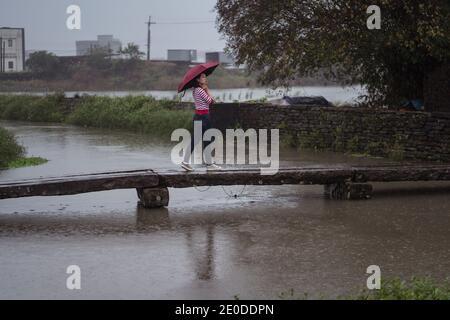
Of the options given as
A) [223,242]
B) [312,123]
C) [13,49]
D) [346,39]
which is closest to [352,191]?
[223,242]

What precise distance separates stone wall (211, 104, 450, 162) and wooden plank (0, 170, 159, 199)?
8.74 m

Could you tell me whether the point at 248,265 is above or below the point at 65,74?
below

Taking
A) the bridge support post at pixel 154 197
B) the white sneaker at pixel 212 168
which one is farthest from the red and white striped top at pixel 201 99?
the bridge support post at pixel 154 197

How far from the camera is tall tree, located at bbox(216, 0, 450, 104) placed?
20.3 metres

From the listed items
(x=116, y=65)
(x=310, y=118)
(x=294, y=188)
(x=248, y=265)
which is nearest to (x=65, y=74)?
(x=116, y=65)

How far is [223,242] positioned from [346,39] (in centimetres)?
1185

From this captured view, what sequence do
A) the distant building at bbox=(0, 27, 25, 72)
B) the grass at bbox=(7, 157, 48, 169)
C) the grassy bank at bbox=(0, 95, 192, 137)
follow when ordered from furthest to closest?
the distant building at bbox=(0, 27, 25, 72)
the grassy bank at bbox=(0, 95, 192, 137)
the grass at bbox=(7, 157, 48, 169)

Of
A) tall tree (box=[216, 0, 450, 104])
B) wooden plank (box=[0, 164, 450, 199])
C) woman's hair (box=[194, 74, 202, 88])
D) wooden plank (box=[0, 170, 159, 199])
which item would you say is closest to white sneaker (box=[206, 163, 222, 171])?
wooden plank (box=[0, 164, 450, 199])

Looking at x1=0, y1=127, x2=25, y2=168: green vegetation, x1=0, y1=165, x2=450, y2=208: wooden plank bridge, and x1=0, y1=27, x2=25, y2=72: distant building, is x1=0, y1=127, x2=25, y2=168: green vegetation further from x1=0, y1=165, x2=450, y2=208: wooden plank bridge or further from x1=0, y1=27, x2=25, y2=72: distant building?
x1=0, y1=27, x2=25, y2=72: distant building

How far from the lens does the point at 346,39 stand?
21.3 meters

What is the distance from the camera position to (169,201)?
1409 centimetres

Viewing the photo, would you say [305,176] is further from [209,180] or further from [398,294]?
[398,294]
